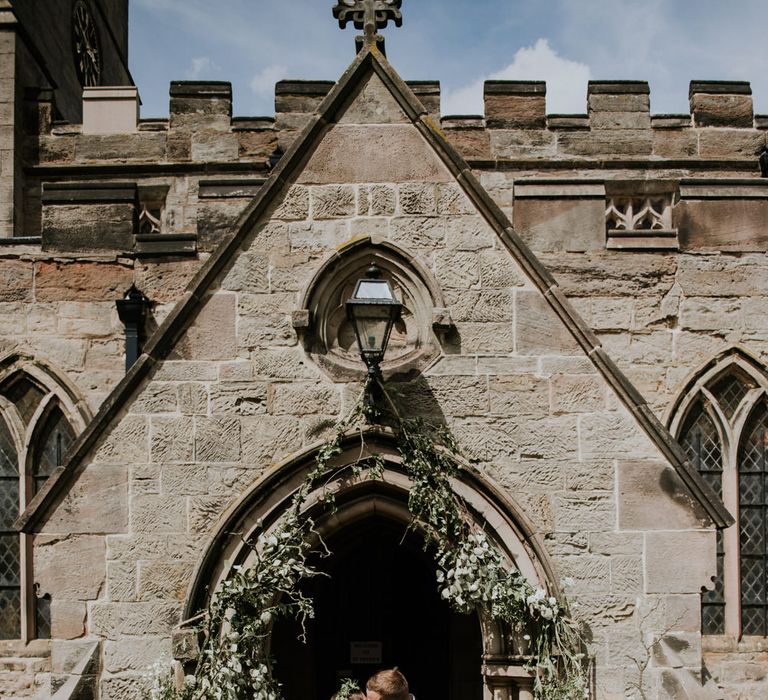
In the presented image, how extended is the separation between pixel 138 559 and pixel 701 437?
456 cm

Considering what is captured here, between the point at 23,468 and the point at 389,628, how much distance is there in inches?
127

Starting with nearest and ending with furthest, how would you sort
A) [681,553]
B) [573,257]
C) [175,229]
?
[681,553]
[573,257]
[175,229]

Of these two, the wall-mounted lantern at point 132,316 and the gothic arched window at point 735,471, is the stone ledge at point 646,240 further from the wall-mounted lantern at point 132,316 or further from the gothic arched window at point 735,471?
the wall-mounted lantern at point 132,316

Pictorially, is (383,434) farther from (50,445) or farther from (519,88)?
(519,88)

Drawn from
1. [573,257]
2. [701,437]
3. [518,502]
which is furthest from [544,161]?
[518,502]

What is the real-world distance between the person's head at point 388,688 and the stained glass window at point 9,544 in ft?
13.8

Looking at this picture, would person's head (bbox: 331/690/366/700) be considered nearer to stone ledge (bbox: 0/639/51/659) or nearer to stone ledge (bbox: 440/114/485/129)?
stone ledge (bbox: 0/639/51/659)

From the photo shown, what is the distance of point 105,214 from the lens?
812cm

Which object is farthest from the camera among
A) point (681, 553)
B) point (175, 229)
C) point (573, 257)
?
point (175, 229)

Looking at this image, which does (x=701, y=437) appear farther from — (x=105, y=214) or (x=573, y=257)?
(x=105, y=214)

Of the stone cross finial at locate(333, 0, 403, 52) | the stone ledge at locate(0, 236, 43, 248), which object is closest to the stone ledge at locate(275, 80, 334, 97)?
the stone ledge at locate(0, 236, 43, 248)

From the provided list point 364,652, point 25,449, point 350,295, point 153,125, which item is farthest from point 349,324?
point 153,125

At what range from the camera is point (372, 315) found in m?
6.07

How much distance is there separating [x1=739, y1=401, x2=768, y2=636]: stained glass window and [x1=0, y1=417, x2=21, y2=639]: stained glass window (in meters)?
5.74
